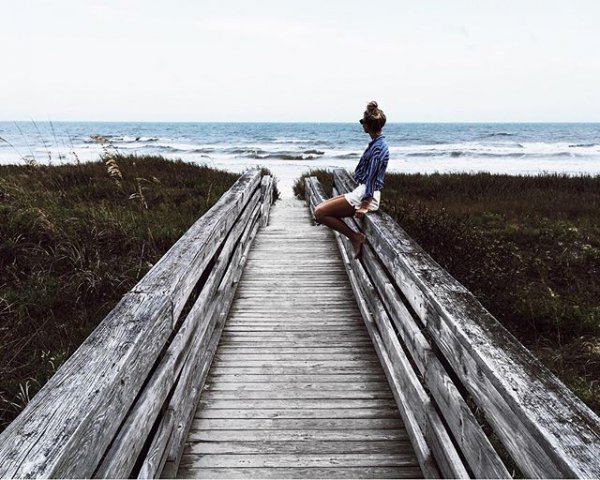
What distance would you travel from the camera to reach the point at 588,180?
14781mm

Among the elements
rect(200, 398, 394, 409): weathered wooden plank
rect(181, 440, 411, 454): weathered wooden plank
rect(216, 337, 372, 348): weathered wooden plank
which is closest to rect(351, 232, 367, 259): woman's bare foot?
rect(216, 337, 372, 348): weathered wooden plank

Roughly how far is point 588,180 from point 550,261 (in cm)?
918

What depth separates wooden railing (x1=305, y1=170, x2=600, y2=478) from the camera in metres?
1.40

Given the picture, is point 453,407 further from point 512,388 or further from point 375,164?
point 375,164

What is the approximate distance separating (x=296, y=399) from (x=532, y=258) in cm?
539

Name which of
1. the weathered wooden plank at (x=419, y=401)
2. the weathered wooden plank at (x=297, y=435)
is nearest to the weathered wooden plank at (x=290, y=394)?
the weathered wooden plank at (x=419, y=401)

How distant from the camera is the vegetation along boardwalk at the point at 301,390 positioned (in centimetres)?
147

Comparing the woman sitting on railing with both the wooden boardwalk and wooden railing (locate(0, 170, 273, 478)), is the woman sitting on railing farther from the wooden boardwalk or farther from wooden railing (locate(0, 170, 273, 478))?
wooden railing (locate(0, 170, 273, 478))

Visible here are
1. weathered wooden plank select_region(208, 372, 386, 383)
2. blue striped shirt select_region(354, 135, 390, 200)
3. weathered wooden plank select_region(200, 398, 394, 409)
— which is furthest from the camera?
blue striped shirt select_region(354, 135, 390, 200)

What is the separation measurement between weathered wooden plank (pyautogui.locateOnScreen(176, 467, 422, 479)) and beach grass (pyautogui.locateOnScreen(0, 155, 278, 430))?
1423 millimetres

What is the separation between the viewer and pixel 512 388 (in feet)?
5.28

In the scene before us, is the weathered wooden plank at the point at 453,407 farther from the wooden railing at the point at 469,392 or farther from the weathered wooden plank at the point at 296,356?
the weathered wooden plank at the point at 296,356

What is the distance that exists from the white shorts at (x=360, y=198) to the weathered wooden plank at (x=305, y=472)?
2.84m

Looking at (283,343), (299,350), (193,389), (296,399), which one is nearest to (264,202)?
(283,343)
